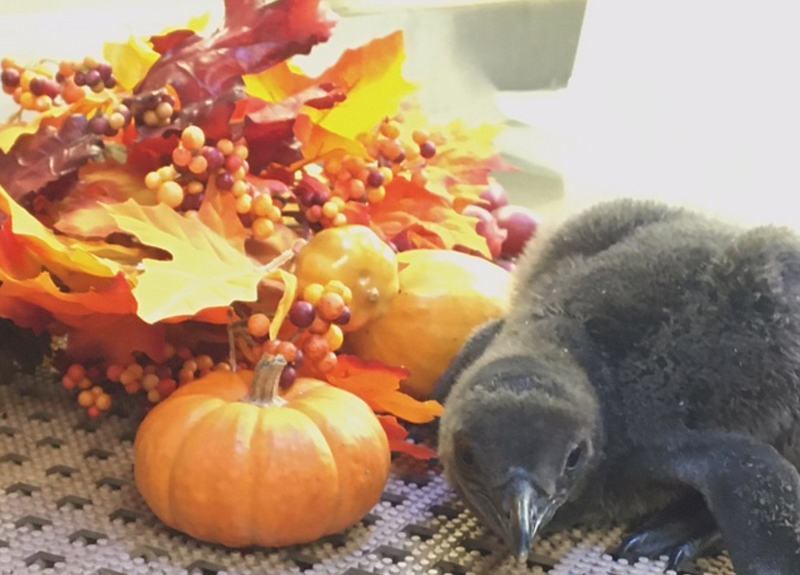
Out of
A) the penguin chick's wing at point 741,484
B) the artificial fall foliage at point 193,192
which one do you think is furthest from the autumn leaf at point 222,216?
the penguin chick's wing at point 741,484

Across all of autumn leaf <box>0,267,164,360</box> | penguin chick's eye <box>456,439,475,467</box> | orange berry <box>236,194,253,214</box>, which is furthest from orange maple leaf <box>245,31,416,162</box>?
penguin chick's eye <box>456,439,475,467</box>

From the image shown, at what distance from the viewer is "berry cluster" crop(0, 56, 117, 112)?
0.80m

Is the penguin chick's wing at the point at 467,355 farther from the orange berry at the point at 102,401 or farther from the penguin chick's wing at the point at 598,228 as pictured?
the orange berry at the point at 102,401

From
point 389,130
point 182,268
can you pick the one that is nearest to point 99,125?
point 182,268

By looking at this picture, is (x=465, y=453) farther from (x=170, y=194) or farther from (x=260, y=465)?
(x=170, y=194)

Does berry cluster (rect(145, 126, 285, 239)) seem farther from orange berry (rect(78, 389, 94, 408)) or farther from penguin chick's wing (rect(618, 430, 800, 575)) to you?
penguin chick's wing (rect(618, 430, 800, 575))

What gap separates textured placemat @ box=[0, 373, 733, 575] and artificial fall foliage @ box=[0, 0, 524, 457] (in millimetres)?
68

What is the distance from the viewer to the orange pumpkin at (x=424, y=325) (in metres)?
0.81

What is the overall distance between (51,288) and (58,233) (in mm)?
63

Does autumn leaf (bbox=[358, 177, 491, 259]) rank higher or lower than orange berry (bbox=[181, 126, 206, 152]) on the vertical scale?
lower

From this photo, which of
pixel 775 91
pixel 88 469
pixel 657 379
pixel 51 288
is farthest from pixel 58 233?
pixel 775 91

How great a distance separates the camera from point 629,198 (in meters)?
0.79

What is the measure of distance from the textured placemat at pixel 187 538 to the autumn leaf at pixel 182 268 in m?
0.14

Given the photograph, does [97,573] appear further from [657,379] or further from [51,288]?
[657,379]
